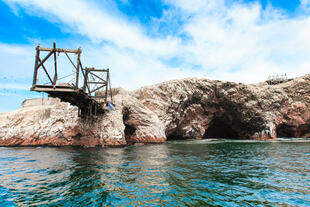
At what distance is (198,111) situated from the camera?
48.4 m

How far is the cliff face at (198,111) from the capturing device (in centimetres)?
3062

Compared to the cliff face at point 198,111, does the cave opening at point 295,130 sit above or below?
below

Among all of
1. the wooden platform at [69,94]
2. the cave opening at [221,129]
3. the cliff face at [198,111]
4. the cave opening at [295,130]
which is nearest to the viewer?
the wooden platform at [69,94]

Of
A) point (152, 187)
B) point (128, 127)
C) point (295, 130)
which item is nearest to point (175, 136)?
point (128, 127)

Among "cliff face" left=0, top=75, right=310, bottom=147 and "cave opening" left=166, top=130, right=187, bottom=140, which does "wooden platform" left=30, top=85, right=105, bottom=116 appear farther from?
"cave opening" left=166, top=130, right=187, bottom=140

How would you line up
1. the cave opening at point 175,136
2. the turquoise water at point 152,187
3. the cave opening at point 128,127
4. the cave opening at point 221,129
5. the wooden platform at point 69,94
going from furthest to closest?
1. the cave opening at point 221,129
2. the cave opening at point 175,136
3. the cave opening at point 128,127
4. the wooden platform at point 69,94
5. the turquoise water at point 152,187

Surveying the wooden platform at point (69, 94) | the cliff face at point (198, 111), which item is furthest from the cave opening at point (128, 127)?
the wooden platform at point (69, 94)

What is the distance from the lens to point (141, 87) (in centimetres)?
4431

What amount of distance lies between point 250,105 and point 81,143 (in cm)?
4155

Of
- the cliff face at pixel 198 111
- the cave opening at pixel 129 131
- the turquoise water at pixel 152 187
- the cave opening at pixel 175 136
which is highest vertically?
the cliff face at pixel 198 111

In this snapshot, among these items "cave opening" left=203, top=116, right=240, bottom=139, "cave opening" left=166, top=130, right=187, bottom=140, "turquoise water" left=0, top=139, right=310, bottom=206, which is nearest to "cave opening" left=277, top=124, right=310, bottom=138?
"cave opening" left=203, top=116, right=240, bottom=139

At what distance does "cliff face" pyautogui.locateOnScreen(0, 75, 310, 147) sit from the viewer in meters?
30.6

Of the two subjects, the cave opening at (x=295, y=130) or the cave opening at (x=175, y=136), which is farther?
the cave opening at (x=295, y=130)

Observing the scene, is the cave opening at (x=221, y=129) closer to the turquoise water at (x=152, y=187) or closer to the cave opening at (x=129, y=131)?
the cave opening at (x=129, y=131)
